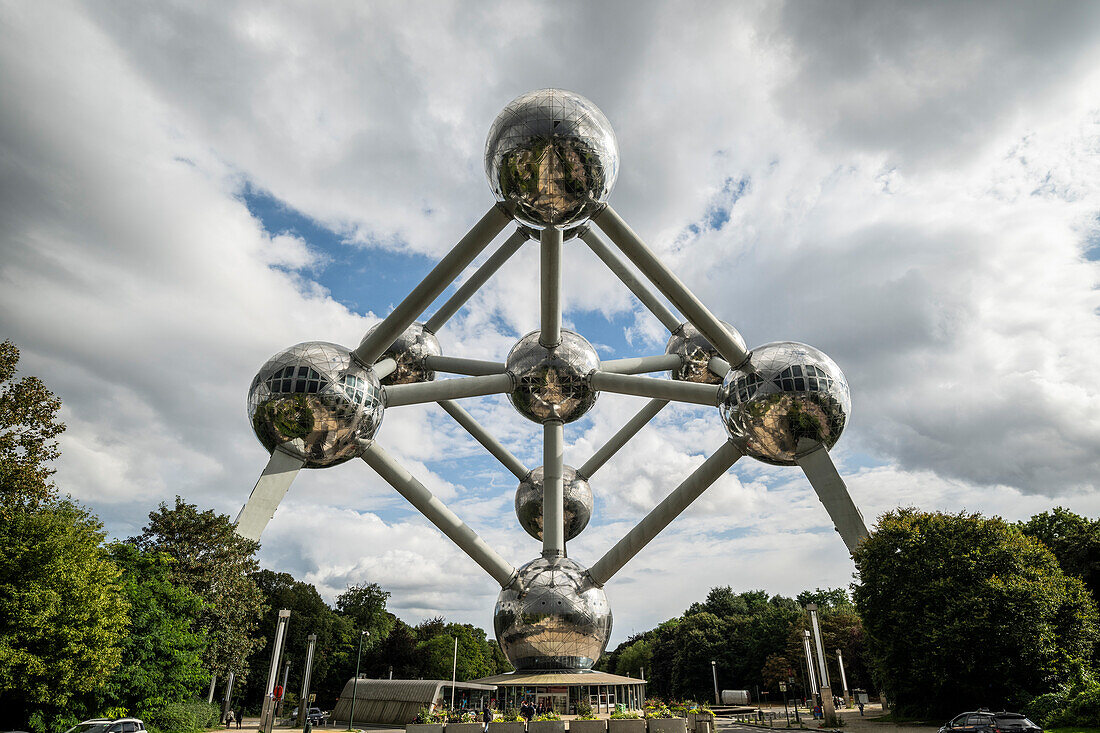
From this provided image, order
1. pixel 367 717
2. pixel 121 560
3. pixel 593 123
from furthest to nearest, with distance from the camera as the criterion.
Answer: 1. pixel 367 717
2. pixel 121 560
3. pixel 593 123

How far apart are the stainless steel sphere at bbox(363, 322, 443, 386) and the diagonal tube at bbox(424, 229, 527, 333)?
378 millimetres

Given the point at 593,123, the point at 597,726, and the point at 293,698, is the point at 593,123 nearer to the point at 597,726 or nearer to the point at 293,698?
the point at 597,726

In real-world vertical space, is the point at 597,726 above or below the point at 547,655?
below

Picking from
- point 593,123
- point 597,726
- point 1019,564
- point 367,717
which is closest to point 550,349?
point 593,123

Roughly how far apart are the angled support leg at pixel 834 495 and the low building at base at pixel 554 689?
21.0ft

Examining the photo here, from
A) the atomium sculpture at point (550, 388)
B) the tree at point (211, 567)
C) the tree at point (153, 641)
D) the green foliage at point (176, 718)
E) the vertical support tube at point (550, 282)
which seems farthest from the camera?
the tree at point (211, 567)

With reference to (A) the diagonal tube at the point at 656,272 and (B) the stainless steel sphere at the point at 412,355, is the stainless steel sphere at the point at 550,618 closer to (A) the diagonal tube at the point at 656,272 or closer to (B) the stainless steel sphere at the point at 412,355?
(B) the stainless steel sphere at the point at 412,355

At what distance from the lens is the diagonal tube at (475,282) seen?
16.3 meters

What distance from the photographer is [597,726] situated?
14023 mm

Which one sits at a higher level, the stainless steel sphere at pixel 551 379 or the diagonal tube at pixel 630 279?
the diagonal tube at pixel 630 279

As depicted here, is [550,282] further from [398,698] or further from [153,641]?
[398,698]

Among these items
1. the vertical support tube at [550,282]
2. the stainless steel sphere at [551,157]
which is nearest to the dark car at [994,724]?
the vertical support tube at [550,282]

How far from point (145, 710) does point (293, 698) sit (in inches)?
1201

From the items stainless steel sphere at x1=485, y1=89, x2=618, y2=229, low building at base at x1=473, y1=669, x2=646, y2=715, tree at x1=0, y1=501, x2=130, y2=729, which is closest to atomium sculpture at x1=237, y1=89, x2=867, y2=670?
stainless steel sphere at x1=485, y1=89, x2=618, y2=229
